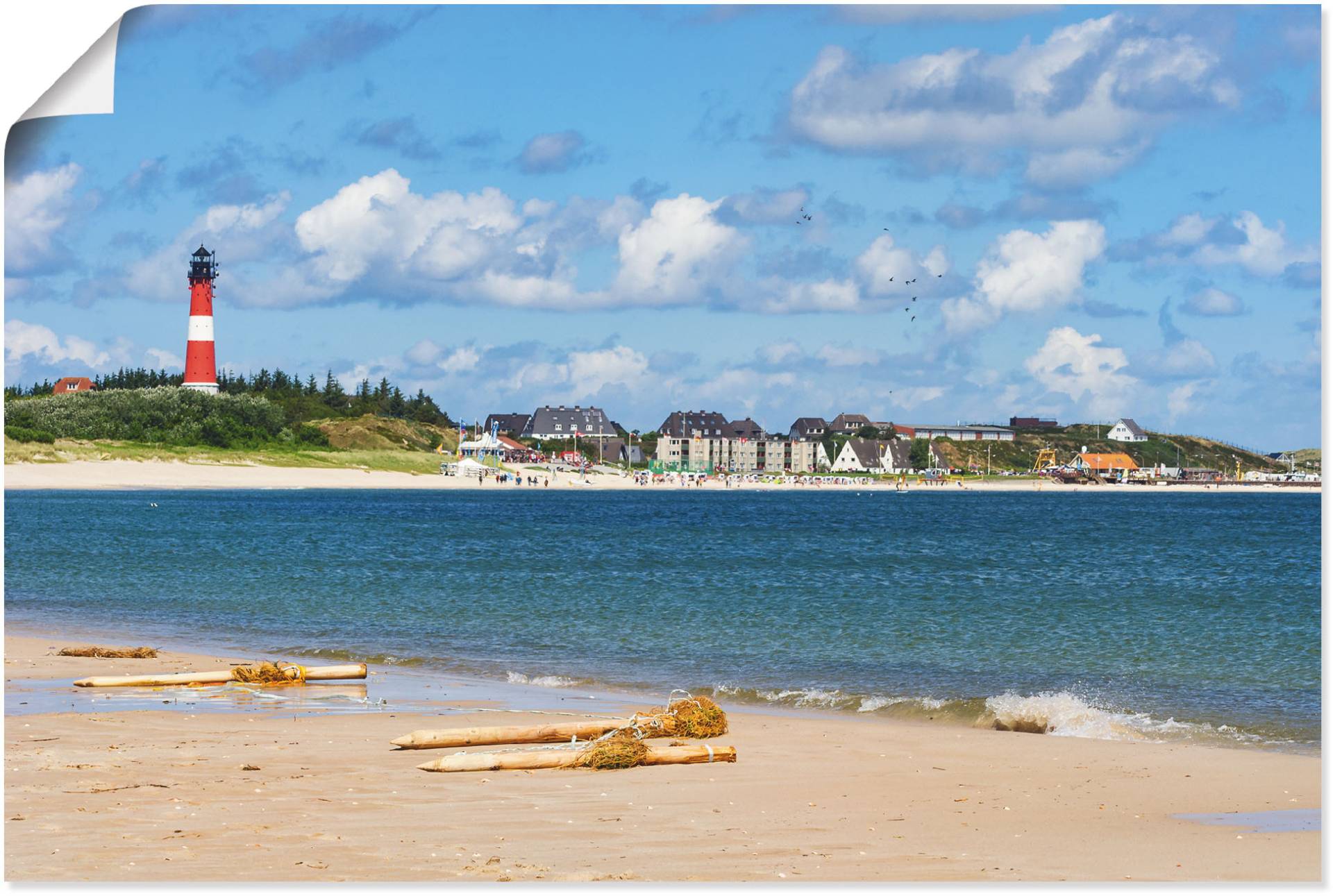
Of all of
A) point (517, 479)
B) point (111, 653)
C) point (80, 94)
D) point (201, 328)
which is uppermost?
point (201, 328)

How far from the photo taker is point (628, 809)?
9.49 metres

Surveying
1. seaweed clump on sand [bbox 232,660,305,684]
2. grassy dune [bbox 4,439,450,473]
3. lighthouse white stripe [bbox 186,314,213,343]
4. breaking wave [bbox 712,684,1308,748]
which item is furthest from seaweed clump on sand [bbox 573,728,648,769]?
lighthouse white stripe [bbox 186,314,213,343]

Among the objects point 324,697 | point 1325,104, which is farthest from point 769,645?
point 1325,104

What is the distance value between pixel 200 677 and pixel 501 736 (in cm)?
566

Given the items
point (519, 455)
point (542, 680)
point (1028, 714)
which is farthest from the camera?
point (519, 455)

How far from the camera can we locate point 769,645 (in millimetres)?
23516

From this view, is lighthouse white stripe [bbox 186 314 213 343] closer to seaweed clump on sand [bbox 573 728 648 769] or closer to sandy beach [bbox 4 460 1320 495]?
sandy beach [bbox 4 460 1320 495]

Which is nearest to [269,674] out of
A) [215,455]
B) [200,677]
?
[200,677]

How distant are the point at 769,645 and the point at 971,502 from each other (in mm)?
116071

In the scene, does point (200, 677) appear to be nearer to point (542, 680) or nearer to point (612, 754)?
point (542, 680)

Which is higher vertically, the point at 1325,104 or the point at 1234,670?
the point at 1325,104

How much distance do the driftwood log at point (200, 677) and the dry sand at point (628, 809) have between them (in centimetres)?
200

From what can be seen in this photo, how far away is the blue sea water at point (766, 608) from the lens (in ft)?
60.9

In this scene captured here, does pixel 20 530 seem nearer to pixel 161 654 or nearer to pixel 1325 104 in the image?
pixel 161 654
